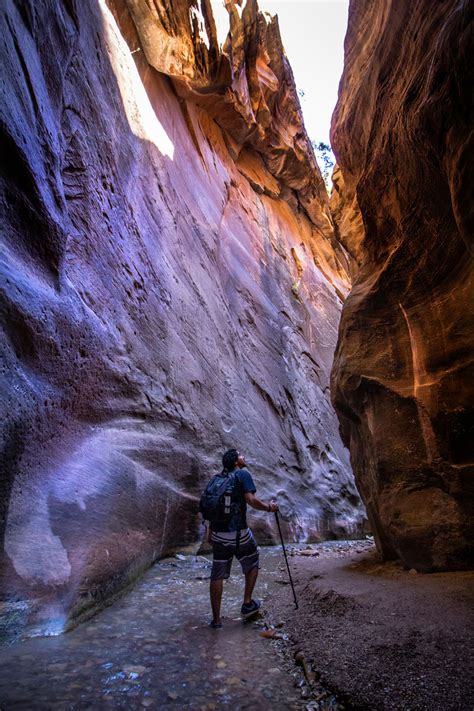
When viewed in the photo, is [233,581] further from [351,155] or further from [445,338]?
[351,155]

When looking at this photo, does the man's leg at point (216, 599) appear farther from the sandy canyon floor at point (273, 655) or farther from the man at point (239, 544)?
the sandy canyon floor at point (273, 655)

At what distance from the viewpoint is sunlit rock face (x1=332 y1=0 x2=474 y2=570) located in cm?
460

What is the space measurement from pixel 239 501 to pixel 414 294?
12.2ft

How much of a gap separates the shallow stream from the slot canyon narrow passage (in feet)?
0.08

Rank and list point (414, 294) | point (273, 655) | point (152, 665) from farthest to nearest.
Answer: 1. point (414, 294)
2. point (273, 655)
3. point (152, 665)

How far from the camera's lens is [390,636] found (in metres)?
3.23

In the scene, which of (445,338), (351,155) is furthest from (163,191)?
(445,338)

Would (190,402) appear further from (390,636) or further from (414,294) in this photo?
(390,636)

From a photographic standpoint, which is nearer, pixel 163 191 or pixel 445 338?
pixel 445 338

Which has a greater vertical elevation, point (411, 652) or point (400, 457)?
point (400, 457)

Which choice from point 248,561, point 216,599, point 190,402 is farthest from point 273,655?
point 190,402

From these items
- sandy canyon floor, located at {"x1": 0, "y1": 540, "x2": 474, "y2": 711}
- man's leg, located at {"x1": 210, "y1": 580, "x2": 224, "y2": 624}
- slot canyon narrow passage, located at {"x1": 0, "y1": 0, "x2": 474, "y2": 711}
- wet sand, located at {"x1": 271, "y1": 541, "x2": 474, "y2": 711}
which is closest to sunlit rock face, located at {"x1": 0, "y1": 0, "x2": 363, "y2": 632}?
slot canyon narrow passage, located at {"x1": 0, "y1": 0, "x2": 474, "y2": 711}

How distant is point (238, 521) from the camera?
448 centimetres

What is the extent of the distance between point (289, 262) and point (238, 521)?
15483mm
